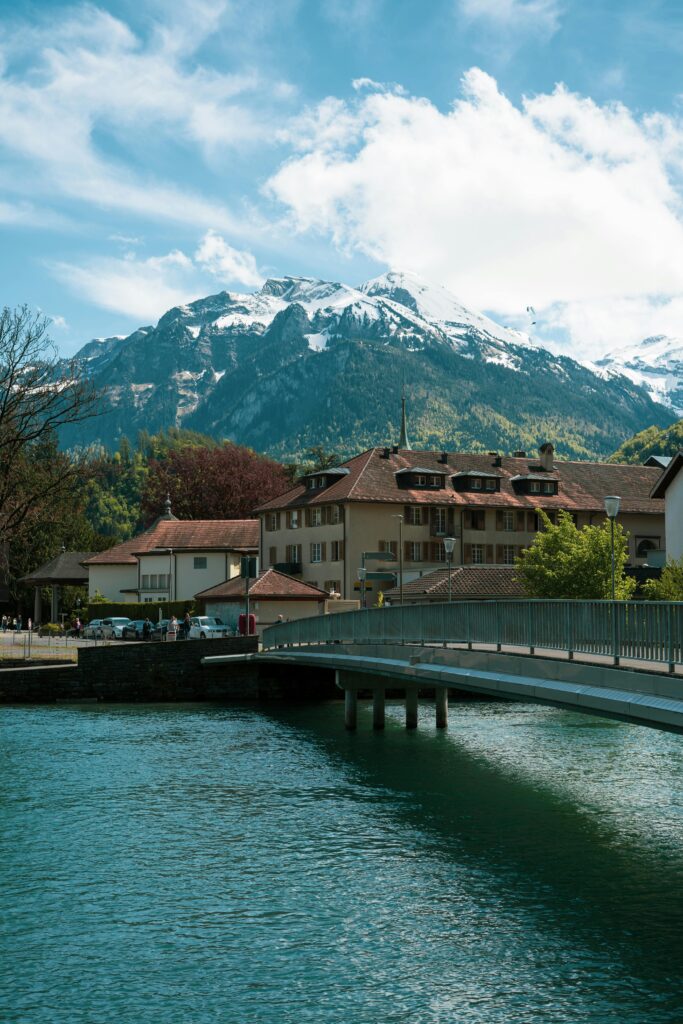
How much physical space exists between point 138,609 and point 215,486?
2787 centimetres

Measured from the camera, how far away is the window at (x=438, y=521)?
258ft

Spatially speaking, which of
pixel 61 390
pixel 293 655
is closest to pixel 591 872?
pixel 293 655

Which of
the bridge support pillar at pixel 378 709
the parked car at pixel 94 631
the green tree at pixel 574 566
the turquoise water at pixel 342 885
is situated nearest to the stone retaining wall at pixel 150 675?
the bridge support pillar at pixel 378 709

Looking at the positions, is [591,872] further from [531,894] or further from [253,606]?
[253,606]

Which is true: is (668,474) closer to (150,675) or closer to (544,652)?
(150,675)

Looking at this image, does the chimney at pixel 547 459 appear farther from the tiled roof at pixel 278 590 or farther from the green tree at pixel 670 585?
the green tree at pixel 670 585

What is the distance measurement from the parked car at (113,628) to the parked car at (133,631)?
0.33 metres

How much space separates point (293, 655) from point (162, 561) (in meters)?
46.9

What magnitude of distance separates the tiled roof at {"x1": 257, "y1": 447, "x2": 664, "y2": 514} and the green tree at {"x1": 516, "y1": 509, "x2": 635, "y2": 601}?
69.5 feet

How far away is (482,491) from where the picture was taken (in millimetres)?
82250

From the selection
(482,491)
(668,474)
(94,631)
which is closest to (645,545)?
(482,491)

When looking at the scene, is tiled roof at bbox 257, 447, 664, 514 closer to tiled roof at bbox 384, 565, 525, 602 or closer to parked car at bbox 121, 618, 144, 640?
tiled roof at bbox 384, 565, 525, 602

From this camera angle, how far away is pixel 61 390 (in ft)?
172

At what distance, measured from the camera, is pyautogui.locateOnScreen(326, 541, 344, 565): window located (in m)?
77.1
